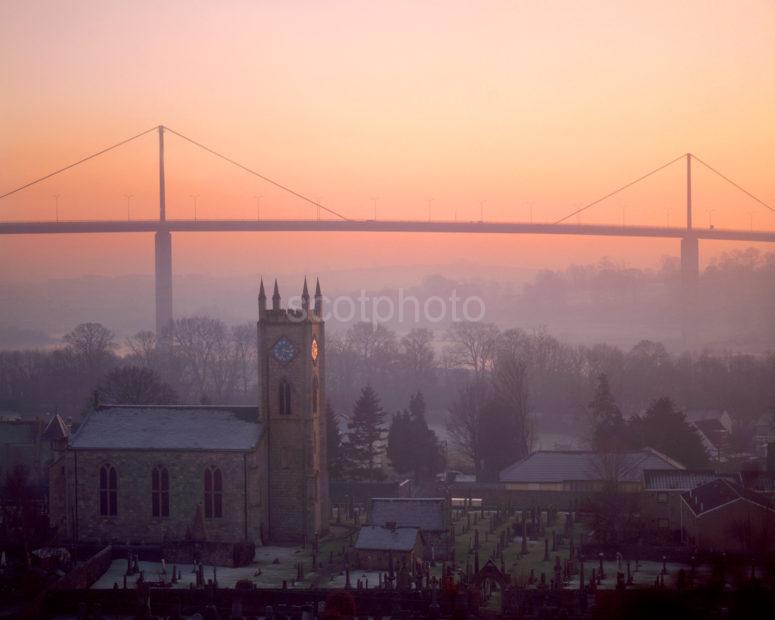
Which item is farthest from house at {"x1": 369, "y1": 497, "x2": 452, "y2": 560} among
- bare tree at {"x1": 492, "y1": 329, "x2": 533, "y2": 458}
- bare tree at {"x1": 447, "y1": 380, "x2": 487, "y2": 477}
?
bare tree at {"x1": 492, "y1": 329, "x2": 533, "y2": 458}

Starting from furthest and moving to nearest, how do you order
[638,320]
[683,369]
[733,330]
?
1. [638,320]
2. [733,330]
3. [683,369]

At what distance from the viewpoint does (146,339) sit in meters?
68.4

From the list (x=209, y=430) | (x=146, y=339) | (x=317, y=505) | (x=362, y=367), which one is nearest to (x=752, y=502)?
(x=317, y=505)

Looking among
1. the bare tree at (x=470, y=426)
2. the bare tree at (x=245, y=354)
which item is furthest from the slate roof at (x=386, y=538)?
the bare tree at (x=245, y=354)

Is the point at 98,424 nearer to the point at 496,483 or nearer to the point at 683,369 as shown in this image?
the point at 496,483

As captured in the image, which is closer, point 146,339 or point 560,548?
point 560,548

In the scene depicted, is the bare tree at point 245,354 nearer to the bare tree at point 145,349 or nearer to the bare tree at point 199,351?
the bare tree at point 199,351

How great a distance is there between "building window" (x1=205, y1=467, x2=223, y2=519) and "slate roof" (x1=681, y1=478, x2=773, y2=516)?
10157 mm

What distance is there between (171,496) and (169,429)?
150 cm

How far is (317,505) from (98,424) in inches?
207

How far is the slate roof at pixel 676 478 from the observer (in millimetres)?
28891

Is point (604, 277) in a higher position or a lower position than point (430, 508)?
higher

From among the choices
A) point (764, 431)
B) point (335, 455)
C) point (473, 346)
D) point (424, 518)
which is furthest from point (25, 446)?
point (473, 346)

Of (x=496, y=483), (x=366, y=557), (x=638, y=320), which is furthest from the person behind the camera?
(x=638, y=320)
